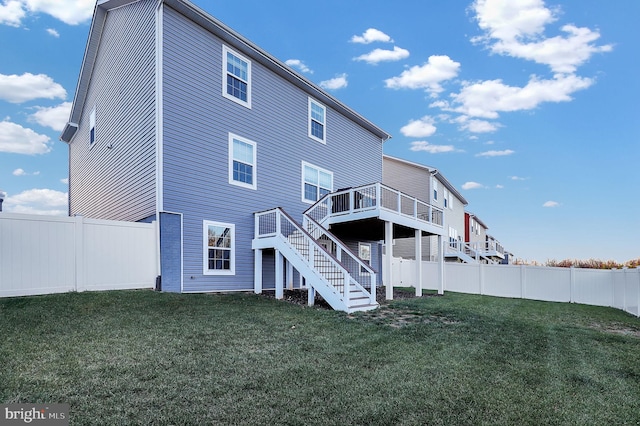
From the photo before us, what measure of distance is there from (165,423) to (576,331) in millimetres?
7980

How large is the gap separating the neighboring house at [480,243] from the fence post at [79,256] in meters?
22.9

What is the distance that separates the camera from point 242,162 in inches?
461

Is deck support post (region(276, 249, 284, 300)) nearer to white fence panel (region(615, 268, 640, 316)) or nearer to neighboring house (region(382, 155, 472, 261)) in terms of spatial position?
white fence panel (region(615, 268, 640, 316))

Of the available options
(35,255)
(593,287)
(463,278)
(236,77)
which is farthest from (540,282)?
(35,255)

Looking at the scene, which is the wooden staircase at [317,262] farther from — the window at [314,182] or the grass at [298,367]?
the window at [314,182]

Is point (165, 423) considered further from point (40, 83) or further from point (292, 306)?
point (40, 83)

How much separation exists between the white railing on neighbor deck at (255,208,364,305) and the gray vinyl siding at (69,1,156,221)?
11.1 ft

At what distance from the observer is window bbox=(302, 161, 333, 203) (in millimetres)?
14102

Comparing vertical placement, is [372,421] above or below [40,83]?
below

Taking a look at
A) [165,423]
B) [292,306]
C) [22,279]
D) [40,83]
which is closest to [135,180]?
[22,279]

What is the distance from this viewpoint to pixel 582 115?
15531 millimetres

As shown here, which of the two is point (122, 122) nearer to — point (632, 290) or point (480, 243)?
point (632, 290)

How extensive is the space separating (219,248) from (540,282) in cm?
1383

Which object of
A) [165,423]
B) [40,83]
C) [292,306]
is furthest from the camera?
[40,83]
